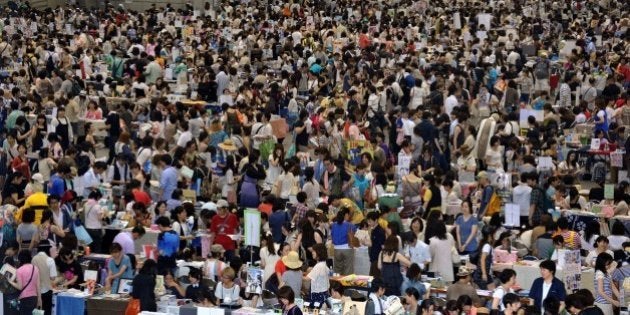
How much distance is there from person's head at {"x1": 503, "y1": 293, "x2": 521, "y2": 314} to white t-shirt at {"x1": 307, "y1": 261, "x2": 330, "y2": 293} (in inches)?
104

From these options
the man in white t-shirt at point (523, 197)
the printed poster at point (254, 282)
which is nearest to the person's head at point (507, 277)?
the printed poster at point (254, 282)

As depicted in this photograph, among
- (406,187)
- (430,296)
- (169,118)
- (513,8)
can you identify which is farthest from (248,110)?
(513,8)

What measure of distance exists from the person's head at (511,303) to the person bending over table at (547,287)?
673 millimetres

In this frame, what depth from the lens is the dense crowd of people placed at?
18.3 metres

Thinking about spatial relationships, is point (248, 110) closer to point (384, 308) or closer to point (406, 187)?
point (406, 187)

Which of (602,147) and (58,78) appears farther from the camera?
(58,78)

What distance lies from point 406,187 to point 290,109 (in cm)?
735

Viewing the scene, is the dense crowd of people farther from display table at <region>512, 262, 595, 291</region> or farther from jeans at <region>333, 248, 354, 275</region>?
display table at <region>512, 262, 595, 291</region>

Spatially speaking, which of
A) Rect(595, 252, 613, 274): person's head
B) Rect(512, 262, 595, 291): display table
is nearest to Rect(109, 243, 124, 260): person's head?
Rect(512, 262, 595, 291): display table

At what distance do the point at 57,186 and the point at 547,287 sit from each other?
335 inches

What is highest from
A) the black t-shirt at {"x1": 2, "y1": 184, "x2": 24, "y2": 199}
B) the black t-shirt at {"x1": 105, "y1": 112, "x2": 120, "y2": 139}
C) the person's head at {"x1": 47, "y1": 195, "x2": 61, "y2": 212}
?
the black t-shirt at {"x1": 105, "y1": 112, "x2": 120, "y2": 139}

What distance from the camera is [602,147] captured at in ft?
86.8

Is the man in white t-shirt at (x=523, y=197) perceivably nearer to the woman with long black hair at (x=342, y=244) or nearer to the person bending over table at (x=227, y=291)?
the woman with long black hair at (x=342, y=244)

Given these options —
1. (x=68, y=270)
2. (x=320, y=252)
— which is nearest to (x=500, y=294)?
(x=320, y=252)
